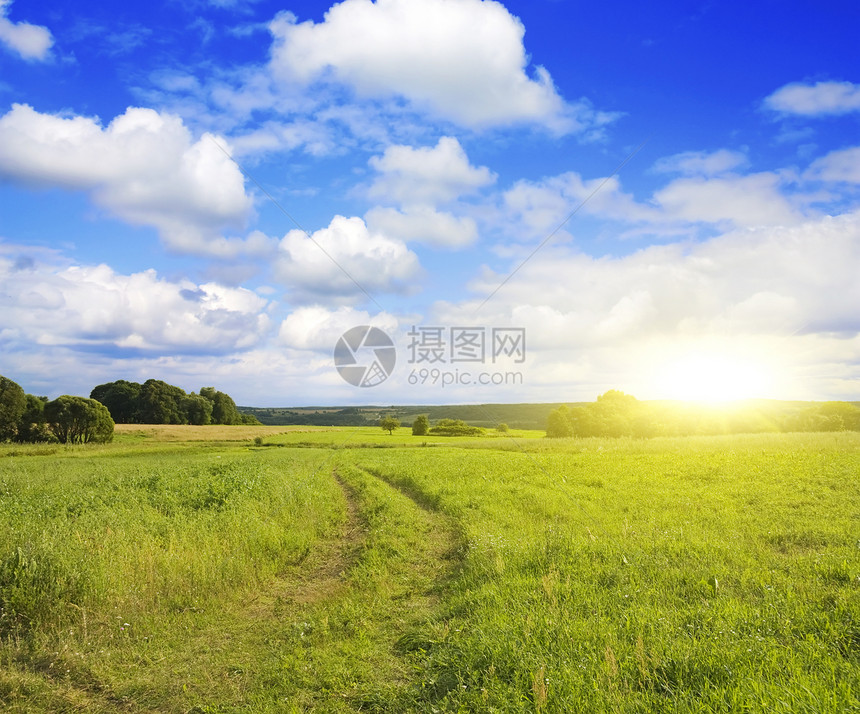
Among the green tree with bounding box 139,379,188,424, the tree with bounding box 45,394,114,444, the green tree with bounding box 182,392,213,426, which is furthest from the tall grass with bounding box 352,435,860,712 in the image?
the green tree with bounding box 182,392,213,426

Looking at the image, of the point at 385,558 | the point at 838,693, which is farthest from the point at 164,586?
the point at 838,693

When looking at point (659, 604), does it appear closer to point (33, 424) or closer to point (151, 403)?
point (33, 424)

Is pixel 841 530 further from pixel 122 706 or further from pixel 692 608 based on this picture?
pixel 122 706

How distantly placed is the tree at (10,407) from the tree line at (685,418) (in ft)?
257

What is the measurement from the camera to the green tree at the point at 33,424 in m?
66.4

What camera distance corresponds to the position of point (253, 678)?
20.7 ft

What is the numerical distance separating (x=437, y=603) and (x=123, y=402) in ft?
376

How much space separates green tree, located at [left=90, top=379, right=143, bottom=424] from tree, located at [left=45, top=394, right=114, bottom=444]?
111ft

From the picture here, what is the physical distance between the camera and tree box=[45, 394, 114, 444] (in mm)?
66688

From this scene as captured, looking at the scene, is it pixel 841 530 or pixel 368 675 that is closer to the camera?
pixel 368 675

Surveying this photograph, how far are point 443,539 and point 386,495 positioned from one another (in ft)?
22.3

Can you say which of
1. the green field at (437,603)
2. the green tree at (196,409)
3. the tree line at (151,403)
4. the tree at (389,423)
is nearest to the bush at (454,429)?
the tree at (389,423)

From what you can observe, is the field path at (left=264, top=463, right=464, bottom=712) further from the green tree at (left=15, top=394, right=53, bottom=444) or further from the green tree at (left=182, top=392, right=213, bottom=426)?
the green tree at (left=182, top=392, right=213, bottom=426)

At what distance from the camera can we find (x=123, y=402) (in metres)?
102
